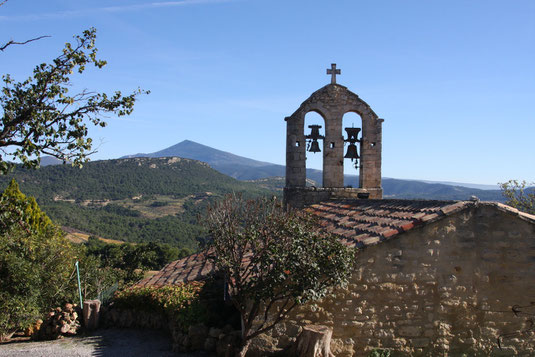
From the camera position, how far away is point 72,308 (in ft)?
31.6

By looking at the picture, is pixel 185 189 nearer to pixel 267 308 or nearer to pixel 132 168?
pixel 132 168

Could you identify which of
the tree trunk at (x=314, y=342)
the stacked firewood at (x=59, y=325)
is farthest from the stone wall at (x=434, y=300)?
the stacked firewood at (x=59, y=325)

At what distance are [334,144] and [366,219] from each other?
3.32 metres

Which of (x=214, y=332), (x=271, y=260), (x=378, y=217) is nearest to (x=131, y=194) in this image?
(x=214, y=332)

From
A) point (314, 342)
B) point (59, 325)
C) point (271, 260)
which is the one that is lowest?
point (59, 325)

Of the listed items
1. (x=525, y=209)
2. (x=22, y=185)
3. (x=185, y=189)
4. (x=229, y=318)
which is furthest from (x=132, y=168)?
(x=229, y=318)

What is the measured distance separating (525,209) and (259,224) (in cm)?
1785

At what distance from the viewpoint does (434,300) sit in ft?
22.2

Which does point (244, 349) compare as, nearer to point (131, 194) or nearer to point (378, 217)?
point (378, 217)

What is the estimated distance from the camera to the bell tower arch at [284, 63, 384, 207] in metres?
11.0

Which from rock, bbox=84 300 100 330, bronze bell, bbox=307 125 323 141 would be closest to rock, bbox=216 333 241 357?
rock, bbox=84 300 100 330

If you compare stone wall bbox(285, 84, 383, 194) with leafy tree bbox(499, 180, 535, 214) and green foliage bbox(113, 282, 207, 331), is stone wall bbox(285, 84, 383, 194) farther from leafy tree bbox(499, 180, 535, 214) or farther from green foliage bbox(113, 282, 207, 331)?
leafy tree bbox(499, 180, 535, 214)

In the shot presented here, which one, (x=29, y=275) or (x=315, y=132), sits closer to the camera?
(x=29, y=275)

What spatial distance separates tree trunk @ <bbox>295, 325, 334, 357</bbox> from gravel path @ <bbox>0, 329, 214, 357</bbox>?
1981 mm
